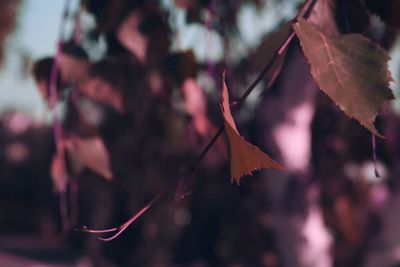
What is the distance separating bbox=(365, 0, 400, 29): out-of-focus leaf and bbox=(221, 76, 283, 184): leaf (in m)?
0.28

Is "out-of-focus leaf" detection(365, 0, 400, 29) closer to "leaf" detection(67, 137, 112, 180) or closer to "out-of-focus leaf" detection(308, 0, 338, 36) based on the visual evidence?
"out-of-focus leaf" detection(308, 0, 338, 36)

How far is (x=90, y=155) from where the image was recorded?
99cm

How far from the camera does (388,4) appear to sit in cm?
71

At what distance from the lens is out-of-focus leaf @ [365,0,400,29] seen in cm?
71

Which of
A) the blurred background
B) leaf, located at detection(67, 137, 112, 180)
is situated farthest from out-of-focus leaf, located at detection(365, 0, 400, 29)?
leaf, located at detection(67, 137, 112, 180)

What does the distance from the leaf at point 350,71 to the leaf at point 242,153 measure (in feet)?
0.28

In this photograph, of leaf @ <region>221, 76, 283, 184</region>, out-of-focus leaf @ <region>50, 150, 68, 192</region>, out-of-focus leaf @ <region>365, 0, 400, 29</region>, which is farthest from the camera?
out-of-focus leaf @ <region>50, 150, 68, 192</region>

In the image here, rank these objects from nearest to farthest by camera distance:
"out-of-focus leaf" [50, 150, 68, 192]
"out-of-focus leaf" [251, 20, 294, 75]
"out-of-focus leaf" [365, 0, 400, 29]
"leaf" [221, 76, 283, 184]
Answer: "leaf" [221, 76, 283, 184] < "out-of-focus leaf" [251, 20, 294, 75] < "out-of-focus leaf" [365, 0, 400, 29] < "out-of-focus leaf" [50, 150, 68, 192]

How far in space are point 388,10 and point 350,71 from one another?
186 millimetres

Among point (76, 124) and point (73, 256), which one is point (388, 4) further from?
point (73, 256)

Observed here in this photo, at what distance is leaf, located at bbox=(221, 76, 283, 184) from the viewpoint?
19.5 inches

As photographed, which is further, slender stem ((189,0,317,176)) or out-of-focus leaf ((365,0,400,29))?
out-of-focus leaf ((365,0,400,29))

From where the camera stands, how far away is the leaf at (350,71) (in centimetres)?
54

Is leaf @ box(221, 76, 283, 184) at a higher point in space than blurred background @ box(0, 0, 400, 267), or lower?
higher
